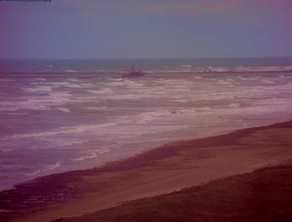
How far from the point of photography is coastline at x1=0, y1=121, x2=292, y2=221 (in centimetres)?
701

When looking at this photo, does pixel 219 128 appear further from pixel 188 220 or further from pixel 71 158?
pixel 188 220

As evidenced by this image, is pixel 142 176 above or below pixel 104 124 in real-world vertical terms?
below

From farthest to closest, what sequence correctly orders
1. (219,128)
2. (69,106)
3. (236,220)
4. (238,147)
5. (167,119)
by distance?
(69,106), (167,119), (219,128), (238,147), (236,220)

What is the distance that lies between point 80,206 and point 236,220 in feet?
7.33

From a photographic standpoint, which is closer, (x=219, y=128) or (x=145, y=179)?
(x=145, y=179)

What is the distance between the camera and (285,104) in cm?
1952

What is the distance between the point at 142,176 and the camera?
28.0ft

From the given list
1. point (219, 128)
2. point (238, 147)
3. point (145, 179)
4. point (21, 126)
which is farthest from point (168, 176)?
point (21, 126)

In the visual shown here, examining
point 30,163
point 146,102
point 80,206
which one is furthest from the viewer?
point 146,102

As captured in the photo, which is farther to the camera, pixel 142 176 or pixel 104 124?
pixel 104 124

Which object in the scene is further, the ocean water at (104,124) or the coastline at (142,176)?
the ocean water at (104,124)

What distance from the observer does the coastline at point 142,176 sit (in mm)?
7008

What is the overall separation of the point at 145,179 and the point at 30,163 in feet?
7.47

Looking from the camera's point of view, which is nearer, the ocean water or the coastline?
the coastline
